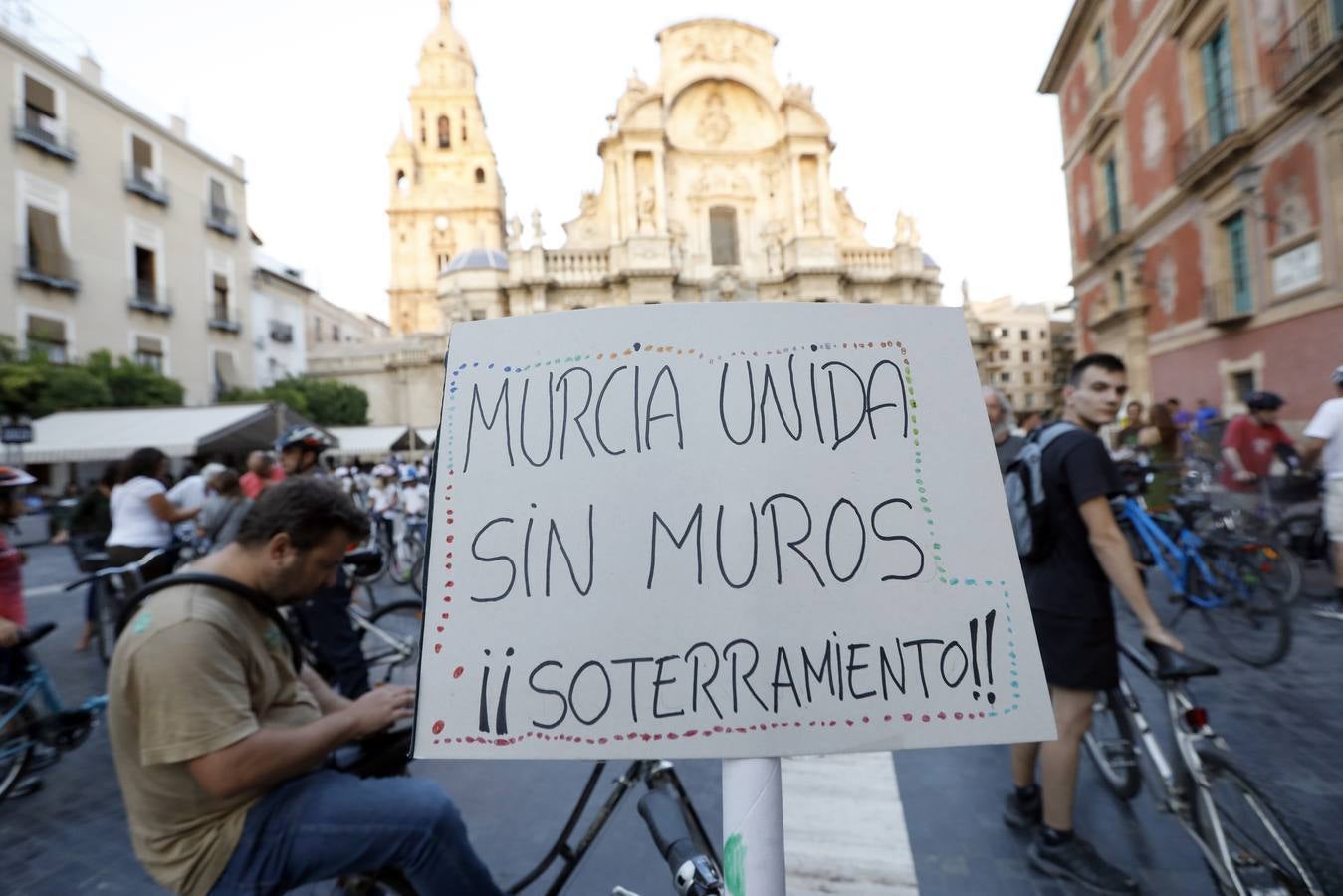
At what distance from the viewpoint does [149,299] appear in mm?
18906

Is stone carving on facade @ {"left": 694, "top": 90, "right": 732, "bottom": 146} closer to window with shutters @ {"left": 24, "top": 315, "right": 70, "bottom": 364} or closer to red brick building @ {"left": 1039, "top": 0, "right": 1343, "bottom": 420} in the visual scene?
red brick building @ {"left": 1039, "top": 0, "right": 1343, "bottom": 420}

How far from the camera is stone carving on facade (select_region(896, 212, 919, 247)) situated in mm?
30203

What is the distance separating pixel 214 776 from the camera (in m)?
1.30

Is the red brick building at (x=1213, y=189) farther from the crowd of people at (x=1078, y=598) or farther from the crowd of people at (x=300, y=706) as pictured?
the crowd of people at (x=300, y=706)

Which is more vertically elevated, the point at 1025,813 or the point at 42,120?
the point at 42,120

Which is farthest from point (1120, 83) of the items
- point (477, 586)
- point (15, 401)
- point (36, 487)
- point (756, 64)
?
point (36, 487)

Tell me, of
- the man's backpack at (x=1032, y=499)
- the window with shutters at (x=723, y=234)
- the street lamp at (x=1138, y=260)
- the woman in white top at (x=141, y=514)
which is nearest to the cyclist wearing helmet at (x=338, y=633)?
the woman in white top at (x=141, y=514)

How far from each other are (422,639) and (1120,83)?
17232 millimetres

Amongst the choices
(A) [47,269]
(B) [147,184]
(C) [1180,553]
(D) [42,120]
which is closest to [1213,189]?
(C) [1180,553]

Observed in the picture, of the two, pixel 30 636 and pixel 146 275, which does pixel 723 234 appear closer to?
pixel 146 275

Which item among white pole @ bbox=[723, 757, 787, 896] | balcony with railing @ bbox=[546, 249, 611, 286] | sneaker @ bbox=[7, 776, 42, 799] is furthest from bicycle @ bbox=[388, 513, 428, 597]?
balcony with railing @ bbox=[546, 249, 611, 286]

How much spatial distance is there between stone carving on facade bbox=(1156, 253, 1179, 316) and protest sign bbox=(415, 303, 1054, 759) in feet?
46.9

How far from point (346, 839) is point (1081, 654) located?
201 centimetres

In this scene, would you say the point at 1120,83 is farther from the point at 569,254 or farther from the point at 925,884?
the point at 569,254
